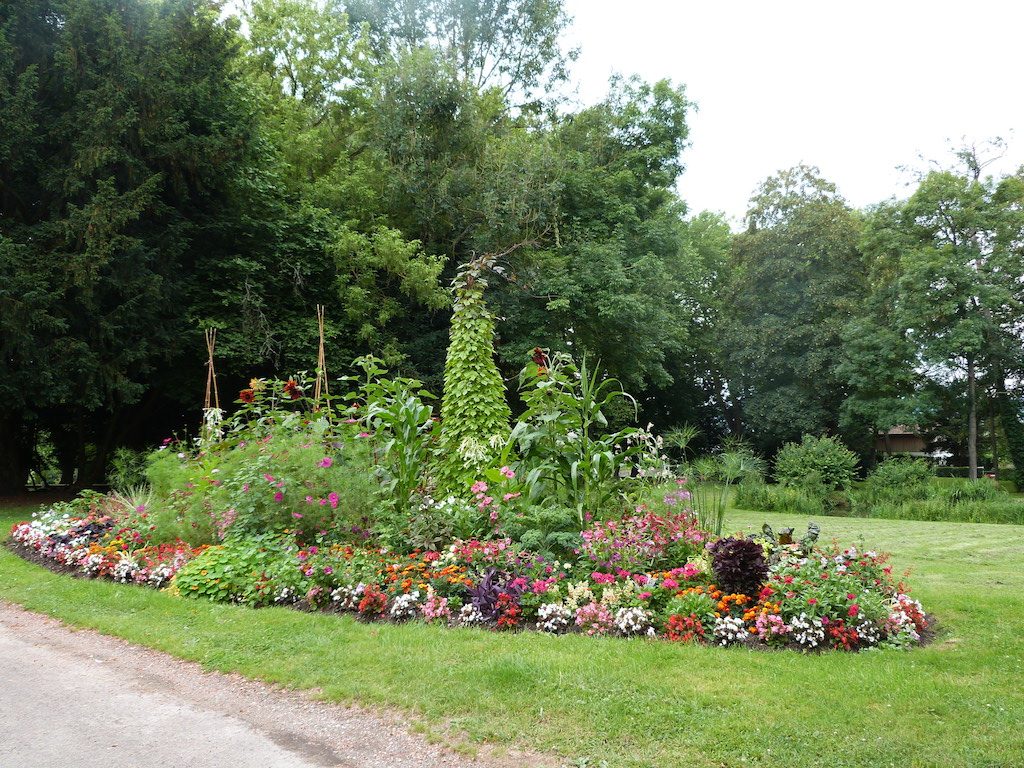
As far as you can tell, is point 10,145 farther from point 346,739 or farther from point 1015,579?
point 1015,579

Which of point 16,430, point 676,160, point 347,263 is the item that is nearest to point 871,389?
point 676,160

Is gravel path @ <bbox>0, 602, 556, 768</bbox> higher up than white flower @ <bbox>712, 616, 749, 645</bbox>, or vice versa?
white flower @ <bbox>712, 616, 749, 645</bbox>

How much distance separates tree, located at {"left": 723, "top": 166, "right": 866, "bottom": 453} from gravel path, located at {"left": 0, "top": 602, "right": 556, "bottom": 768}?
23.6 m

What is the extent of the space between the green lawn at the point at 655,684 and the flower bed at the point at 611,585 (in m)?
0.24

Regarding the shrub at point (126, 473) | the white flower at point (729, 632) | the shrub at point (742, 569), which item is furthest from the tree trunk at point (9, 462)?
the white flower at point (729, 632)

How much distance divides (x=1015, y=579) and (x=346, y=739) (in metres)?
6.06

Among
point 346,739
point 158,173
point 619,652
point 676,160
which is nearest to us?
point 346,739

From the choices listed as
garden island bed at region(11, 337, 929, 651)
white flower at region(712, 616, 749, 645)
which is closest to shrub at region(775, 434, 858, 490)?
garden island bed at region(11, 337, 929, 651)

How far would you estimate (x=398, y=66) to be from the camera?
685 inches

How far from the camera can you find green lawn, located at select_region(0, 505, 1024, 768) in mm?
2961

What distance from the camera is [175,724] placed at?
343 centimetres

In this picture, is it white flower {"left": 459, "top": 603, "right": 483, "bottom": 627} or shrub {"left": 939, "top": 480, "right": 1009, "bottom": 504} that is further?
shrub {"left": 939, "top": 480, "right": 1009, "bottom": 504}

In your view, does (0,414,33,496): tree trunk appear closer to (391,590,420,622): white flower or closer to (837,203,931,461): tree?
(391,590,420,622): white flower

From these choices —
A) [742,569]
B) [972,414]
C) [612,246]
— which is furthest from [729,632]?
[972,414]
